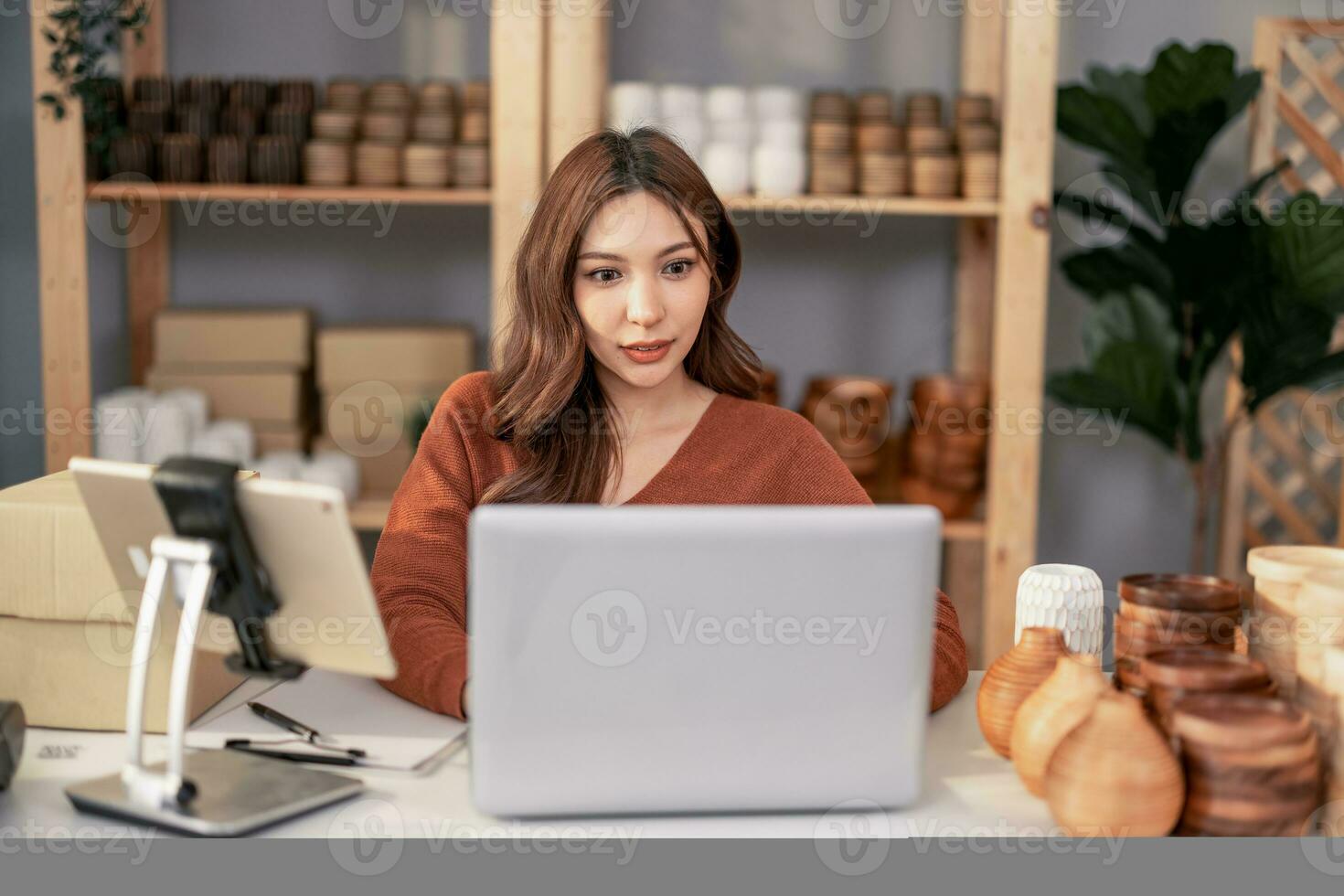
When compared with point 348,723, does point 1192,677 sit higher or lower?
higher

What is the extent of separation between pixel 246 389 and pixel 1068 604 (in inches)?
73.9

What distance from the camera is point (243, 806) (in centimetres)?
98

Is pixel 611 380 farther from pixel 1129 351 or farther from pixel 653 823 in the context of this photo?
pixel 1129 351

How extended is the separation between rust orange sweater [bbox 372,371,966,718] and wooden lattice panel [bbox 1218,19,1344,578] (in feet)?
5.52

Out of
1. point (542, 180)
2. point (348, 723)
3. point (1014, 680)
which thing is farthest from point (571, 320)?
point (542, 180)

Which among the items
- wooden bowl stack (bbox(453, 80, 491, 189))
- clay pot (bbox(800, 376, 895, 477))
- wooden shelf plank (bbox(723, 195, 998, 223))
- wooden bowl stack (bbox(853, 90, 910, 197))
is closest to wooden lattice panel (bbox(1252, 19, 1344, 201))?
wooden shelf plank (bbox(723, 195, 998, 223))

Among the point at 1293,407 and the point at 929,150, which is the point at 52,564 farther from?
the point at 1293,407

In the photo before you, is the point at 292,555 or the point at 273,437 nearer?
the point at 292,555

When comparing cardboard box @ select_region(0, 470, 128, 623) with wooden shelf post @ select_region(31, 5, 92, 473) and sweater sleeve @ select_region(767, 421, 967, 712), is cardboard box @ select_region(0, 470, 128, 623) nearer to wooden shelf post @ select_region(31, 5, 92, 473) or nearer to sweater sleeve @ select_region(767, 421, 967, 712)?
sweater sleeve @ select_region(767, 421, 967, 712)

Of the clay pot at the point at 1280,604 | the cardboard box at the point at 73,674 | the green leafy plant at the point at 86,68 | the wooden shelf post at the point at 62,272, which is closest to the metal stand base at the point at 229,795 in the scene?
the cardboard box at the point at 73,674

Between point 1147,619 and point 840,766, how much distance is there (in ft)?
1.04

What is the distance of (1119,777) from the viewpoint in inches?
36.9

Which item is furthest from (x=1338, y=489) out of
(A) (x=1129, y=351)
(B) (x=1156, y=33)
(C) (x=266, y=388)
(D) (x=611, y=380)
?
(C) (x=266, y=388)

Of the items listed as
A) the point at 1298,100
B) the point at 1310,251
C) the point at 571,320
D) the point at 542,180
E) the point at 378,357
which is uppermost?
the point at 1298,100
